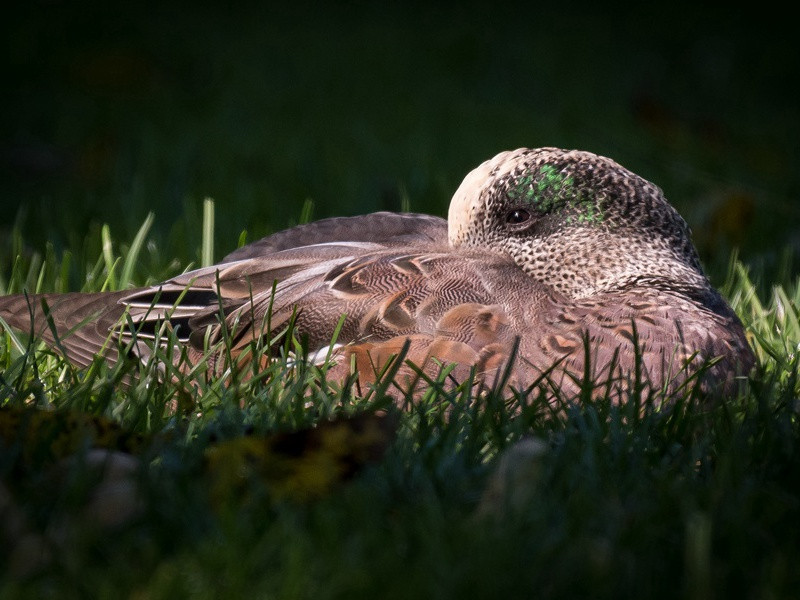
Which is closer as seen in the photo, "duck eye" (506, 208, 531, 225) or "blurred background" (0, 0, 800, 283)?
"duck eye" (506, 208, 531, 225)

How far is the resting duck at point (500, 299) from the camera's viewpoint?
2832 mm

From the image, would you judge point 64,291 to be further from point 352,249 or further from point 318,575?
point 318,575

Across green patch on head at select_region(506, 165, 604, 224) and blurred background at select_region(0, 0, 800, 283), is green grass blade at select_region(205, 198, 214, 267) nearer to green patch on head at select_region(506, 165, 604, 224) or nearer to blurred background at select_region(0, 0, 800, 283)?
blurred background at select_region(0, 0, 800, 283)

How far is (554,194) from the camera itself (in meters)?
3.30

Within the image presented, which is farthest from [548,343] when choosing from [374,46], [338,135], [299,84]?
[374,46]

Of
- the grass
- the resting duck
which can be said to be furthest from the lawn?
the resting duck

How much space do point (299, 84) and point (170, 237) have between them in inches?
158

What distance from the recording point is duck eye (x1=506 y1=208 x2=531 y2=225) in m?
3.34

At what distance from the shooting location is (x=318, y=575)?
1691mm

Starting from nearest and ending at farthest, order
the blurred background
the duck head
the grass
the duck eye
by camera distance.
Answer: the grass, the duck head, the duck eye, the blurred background

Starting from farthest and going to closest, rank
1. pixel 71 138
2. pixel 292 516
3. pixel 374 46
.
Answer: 1. pixel 374 46
2. pixel 71 138
3. pixel 292 516

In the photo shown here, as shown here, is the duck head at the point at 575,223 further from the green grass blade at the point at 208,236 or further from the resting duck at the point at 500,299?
the green grass blade at the point at 208,236

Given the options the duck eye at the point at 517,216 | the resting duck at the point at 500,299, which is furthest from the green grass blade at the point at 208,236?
the duck eye at the point at 517,216

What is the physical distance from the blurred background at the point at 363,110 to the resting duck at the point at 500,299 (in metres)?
0.76
